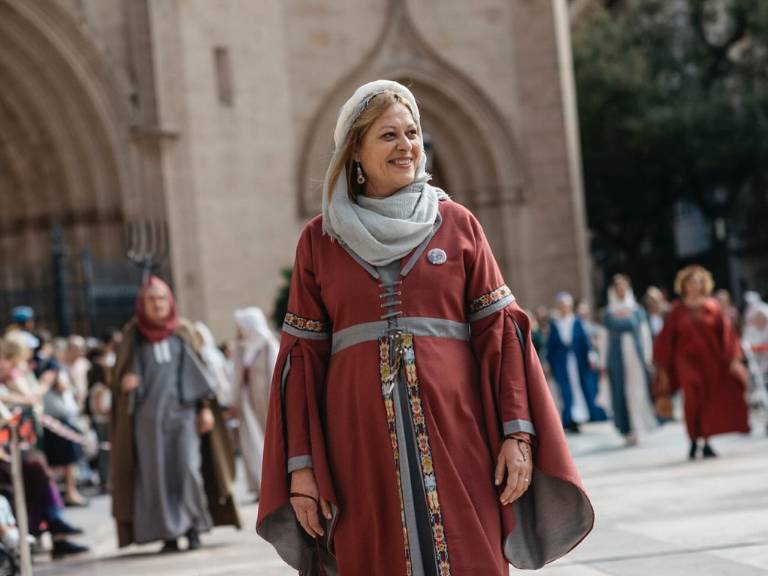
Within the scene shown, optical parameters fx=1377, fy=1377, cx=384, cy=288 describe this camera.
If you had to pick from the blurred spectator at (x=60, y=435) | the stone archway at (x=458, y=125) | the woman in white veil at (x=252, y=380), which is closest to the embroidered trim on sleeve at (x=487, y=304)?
the woman in white veil at (x=252, y=380)

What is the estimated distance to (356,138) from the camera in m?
4.33

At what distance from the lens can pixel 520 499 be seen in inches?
163

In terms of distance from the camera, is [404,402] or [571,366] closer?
[404,402]

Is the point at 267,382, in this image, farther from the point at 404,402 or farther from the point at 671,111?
the point at 671,111

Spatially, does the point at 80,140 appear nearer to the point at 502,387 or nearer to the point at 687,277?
the point at 687,277

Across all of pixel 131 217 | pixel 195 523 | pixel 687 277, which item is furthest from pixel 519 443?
pixel 131 217

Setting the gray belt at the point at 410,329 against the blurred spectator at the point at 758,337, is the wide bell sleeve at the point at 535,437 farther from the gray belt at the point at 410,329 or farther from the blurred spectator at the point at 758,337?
the blurred spectator at the point at 758,337

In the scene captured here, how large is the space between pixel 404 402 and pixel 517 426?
1.13ft

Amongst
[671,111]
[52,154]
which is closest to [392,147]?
[52,154]

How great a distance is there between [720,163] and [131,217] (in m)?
17.9

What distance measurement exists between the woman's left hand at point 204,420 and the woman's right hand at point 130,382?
0.49 metres

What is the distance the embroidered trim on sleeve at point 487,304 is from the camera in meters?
4.20

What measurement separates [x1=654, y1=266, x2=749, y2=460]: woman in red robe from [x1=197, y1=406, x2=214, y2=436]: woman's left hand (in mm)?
5106

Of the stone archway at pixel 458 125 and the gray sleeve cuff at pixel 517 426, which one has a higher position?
the stone archway at pixel 458 125
